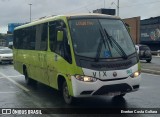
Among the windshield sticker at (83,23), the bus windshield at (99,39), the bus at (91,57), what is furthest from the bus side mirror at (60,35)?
the windshield sticker at (83,23)

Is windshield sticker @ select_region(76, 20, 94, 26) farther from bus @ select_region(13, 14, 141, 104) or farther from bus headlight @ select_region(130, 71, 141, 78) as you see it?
bus headlight @ select_region(130, 71, 141, 78)

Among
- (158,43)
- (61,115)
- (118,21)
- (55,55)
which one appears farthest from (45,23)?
(158,43)

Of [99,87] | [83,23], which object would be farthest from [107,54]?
[83,23]

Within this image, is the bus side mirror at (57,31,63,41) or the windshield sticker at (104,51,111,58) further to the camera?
the bus side mirror at (57,31,63,41)

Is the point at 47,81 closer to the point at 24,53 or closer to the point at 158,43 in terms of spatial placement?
the point at 24,53

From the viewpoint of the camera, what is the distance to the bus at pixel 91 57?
30.3 feet

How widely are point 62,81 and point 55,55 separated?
826mm

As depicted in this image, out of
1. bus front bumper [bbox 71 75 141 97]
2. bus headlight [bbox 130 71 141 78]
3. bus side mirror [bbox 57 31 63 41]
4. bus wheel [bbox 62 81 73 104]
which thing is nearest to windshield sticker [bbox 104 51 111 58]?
bus front bumper [bbox 71 75 141 97]

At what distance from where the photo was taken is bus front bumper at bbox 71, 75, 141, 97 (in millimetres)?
9164

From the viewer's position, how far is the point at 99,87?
30.1 ft

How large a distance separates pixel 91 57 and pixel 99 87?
32.7 inches

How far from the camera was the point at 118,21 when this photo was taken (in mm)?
10625

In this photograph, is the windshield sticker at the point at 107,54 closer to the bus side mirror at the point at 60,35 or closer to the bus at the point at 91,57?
the bus at the point at 91,57

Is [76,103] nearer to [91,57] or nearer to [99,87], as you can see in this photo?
[99,87]
